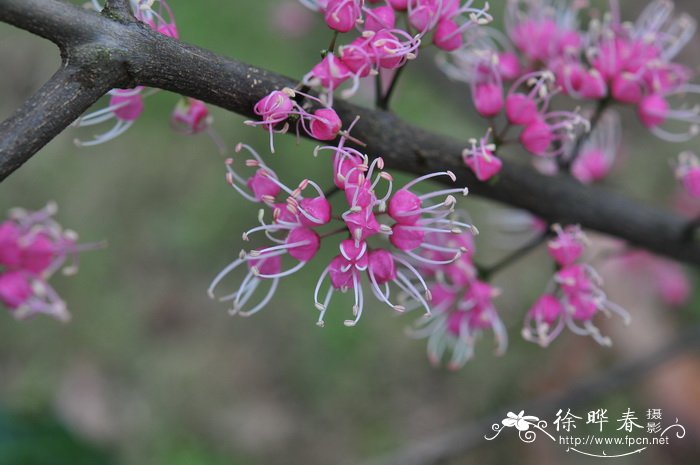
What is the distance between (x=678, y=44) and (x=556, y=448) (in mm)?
2313

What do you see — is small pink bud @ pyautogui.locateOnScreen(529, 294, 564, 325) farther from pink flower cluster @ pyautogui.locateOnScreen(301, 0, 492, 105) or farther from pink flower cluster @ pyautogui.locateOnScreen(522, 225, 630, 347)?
pink flower cluster @ pyautogui.locateOnScreen(301, 0, 492, 105)

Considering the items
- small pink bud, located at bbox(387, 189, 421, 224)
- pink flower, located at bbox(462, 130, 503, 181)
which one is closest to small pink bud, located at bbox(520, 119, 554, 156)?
pink flower, located at bbox(462, 130, 503, 181)

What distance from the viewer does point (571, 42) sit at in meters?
2.03

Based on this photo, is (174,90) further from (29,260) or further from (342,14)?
(29,260)

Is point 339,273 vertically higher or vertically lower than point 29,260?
higher

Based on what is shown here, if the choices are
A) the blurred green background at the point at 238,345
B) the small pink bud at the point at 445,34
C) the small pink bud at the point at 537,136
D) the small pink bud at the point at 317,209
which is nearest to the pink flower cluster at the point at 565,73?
the small pink bud at the point at 537,136

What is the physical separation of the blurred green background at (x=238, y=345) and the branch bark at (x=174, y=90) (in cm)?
182

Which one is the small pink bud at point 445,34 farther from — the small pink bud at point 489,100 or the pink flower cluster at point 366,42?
the small pink bud at point 489,100

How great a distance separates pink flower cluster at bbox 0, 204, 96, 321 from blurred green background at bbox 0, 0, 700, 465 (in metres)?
1.89

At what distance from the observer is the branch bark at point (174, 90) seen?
47.3 inches

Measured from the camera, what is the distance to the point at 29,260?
197 centimetres

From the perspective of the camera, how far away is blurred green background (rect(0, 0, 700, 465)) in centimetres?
392

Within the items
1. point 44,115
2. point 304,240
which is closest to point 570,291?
point 304,240

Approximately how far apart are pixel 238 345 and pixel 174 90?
3.11 metres
